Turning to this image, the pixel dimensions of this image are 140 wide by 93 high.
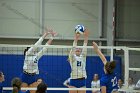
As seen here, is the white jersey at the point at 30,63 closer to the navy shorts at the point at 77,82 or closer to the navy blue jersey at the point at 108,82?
the navy shorts at the point at 77,82

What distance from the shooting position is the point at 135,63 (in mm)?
19141

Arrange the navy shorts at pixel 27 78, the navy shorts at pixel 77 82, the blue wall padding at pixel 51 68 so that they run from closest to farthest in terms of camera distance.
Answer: the navy shorts at pixel 77 82
the navy shorts at pixel 27 78
the blue wall padding at pixel 51 68

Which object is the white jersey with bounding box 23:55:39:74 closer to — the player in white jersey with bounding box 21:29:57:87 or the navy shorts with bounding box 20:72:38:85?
the player in white jersey with bounding box 21:29:57:87

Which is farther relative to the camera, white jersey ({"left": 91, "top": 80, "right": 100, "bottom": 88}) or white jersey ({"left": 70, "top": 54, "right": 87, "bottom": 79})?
white jersey ({"left": 91, "top": 80, "right": 100, "bottom": 88})

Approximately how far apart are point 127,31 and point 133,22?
0.57m

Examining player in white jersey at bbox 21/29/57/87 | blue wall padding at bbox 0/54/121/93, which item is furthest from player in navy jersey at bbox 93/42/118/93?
blue wall padding at bbox 0/54/121/93

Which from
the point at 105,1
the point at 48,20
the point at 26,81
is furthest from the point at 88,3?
the point at 26,81

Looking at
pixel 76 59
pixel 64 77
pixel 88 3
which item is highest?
pixel 88 3

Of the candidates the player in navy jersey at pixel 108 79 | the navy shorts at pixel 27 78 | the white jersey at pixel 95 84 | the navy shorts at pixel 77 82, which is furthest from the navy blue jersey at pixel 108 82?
the white jersey at pixel 95 84

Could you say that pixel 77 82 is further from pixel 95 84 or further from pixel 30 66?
pixel 95 84

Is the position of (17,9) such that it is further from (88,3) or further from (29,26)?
(88,3)

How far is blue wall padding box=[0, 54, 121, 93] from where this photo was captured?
53.0 feet

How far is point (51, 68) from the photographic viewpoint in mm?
16047

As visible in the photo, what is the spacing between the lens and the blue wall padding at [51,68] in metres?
16.1
